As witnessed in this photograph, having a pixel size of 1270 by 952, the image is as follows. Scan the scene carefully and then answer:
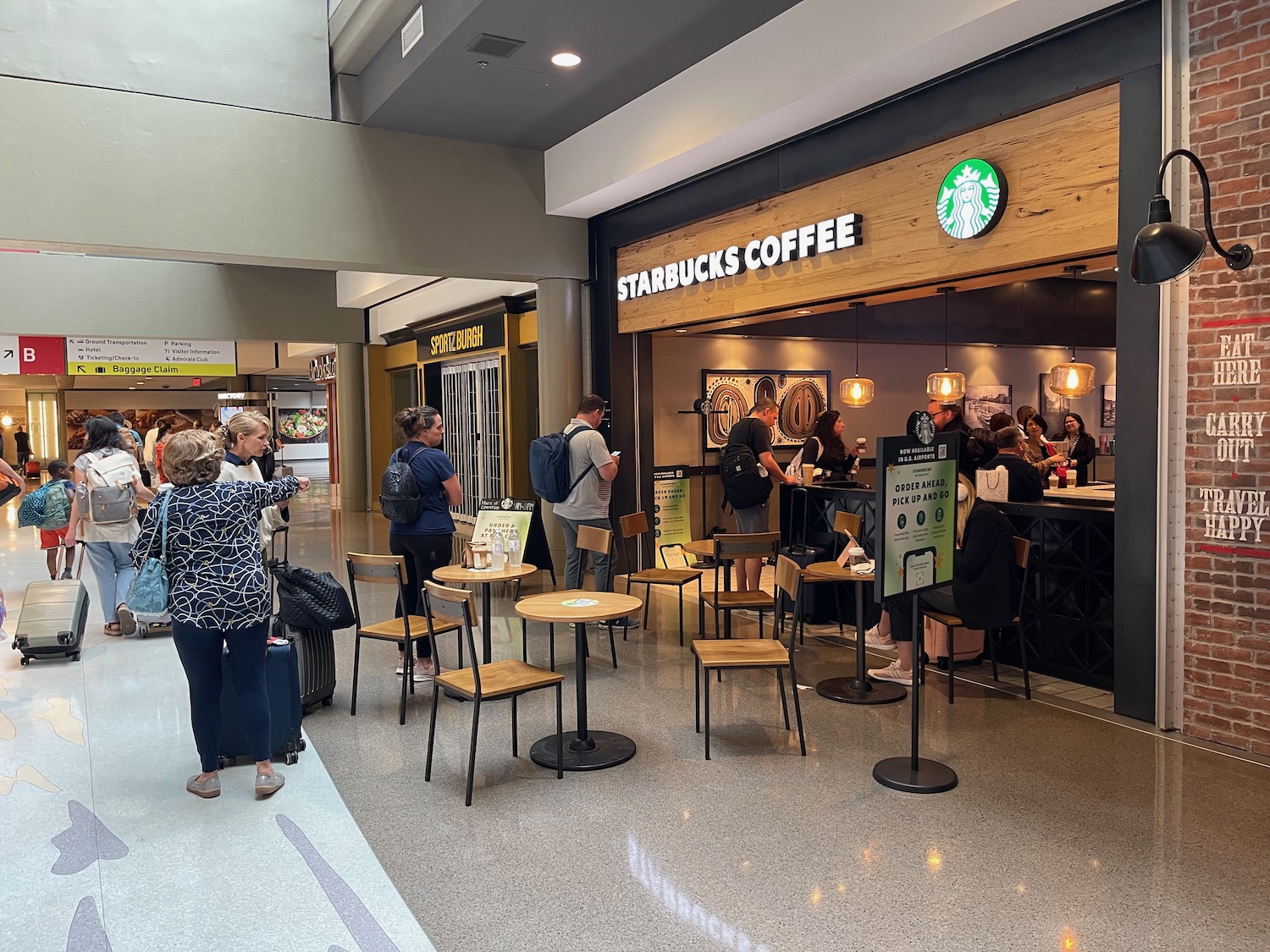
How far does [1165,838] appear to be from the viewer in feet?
10.9

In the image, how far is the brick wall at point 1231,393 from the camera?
3.89 m

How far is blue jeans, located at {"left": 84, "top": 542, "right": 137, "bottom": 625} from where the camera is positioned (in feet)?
21.8

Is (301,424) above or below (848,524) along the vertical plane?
above

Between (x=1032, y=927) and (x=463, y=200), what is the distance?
264 inches

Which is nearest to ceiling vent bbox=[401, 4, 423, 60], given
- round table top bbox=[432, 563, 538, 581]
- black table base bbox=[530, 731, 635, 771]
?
round table top bbox=[432, 563, 538, 581]

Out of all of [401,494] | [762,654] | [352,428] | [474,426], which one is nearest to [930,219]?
[762,654]

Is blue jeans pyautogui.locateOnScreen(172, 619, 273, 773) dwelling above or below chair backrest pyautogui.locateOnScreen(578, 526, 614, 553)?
below

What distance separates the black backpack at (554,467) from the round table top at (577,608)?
2.05 m

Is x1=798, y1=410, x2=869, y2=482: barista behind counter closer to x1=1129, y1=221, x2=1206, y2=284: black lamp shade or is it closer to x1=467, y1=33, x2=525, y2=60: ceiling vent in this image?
x1=467, y1=33, x2=525, y2=60: ceiling vent

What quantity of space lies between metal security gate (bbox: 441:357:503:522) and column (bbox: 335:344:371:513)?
303cm

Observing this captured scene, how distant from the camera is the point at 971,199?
16.3 feet

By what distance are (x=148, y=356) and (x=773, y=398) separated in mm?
8553

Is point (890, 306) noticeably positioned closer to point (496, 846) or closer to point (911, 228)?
point (911, 228)

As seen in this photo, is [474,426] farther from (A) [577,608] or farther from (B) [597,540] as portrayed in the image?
(A) [577,608]
